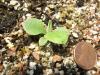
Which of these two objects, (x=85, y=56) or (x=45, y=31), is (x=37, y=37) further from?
(x=85, y=56)

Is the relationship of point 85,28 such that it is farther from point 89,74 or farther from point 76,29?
point 89,74

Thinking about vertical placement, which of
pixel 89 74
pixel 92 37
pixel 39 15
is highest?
pixel 39 15

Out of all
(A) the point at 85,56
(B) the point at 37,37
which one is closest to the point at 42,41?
(B) the point at 37,37

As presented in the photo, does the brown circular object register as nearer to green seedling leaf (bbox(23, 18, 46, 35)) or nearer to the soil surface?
the soil surface

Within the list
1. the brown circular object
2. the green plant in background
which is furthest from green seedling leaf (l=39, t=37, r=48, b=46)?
the brown circular object

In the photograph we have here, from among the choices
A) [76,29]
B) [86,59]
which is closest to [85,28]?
[76,29]

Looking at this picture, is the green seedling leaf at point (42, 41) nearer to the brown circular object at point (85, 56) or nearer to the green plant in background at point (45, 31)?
the green plant in background at point (45, 31)

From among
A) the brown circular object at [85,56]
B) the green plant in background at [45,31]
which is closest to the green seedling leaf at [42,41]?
the green plant in background at [45,31]
